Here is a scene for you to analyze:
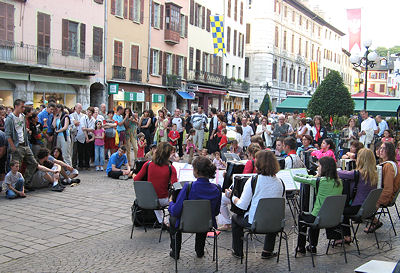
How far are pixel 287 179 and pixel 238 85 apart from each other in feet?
132

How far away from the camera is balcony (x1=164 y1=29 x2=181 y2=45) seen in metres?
33.3

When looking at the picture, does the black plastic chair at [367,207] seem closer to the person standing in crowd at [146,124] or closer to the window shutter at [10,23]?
the person standing in crowd at [146,124]

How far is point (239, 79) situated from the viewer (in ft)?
154

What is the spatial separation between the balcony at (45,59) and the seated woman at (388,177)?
688 inches

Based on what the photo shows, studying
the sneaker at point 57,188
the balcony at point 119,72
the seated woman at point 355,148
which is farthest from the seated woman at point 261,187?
the balcony at point 119,72

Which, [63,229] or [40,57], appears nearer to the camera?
[63,229]

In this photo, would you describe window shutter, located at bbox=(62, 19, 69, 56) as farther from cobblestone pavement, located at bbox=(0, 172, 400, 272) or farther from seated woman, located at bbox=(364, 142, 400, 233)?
seated woman, located at bbox=(364, 142, 400, 233)

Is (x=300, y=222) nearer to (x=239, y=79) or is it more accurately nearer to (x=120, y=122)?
(x=120, y=122)

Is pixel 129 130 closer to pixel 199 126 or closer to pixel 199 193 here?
pixel 199 126

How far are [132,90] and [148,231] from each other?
77.2ft

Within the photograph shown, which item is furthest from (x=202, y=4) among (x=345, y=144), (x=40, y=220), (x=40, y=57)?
(x=40, y=220)

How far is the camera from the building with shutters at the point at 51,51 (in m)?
21.5

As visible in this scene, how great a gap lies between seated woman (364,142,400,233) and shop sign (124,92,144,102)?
23106 millimetres

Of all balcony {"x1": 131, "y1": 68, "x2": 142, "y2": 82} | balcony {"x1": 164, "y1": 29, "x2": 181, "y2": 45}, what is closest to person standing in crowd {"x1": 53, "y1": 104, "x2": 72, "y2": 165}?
balcony {"x1": 131, "y1": 68, "x2": 142, "y2": 82}
